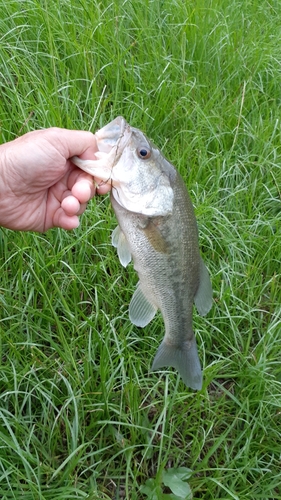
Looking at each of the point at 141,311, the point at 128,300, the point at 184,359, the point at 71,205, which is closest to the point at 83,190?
the point at 71,205

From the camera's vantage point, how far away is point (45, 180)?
194 cm

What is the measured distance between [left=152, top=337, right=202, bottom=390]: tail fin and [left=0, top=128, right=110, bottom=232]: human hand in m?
0.56

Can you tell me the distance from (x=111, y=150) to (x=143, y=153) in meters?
0.10

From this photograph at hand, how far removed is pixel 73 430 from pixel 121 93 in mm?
2006

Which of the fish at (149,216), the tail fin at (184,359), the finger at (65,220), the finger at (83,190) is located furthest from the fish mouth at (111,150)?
the tail fin at (184,359)

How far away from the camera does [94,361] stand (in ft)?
7.54

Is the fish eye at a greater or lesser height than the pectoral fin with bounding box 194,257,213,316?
greater

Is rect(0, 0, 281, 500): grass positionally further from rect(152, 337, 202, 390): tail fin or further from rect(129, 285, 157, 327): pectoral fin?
rect(129, 285, 157, 327): pectoral fin

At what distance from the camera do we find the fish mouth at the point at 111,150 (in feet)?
5.40

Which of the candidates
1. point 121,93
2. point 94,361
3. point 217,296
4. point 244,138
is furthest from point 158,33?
point 94,361

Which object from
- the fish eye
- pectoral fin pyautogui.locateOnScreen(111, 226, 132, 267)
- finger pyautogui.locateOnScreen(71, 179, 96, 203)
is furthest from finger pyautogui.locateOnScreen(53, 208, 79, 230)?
the fish eye

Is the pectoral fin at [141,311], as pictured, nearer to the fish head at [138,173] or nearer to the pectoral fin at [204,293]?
the pectoral fin at [204,293]

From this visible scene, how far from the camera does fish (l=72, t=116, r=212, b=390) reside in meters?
1.65

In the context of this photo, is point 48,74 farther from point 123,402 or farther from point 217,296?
point 123,402
